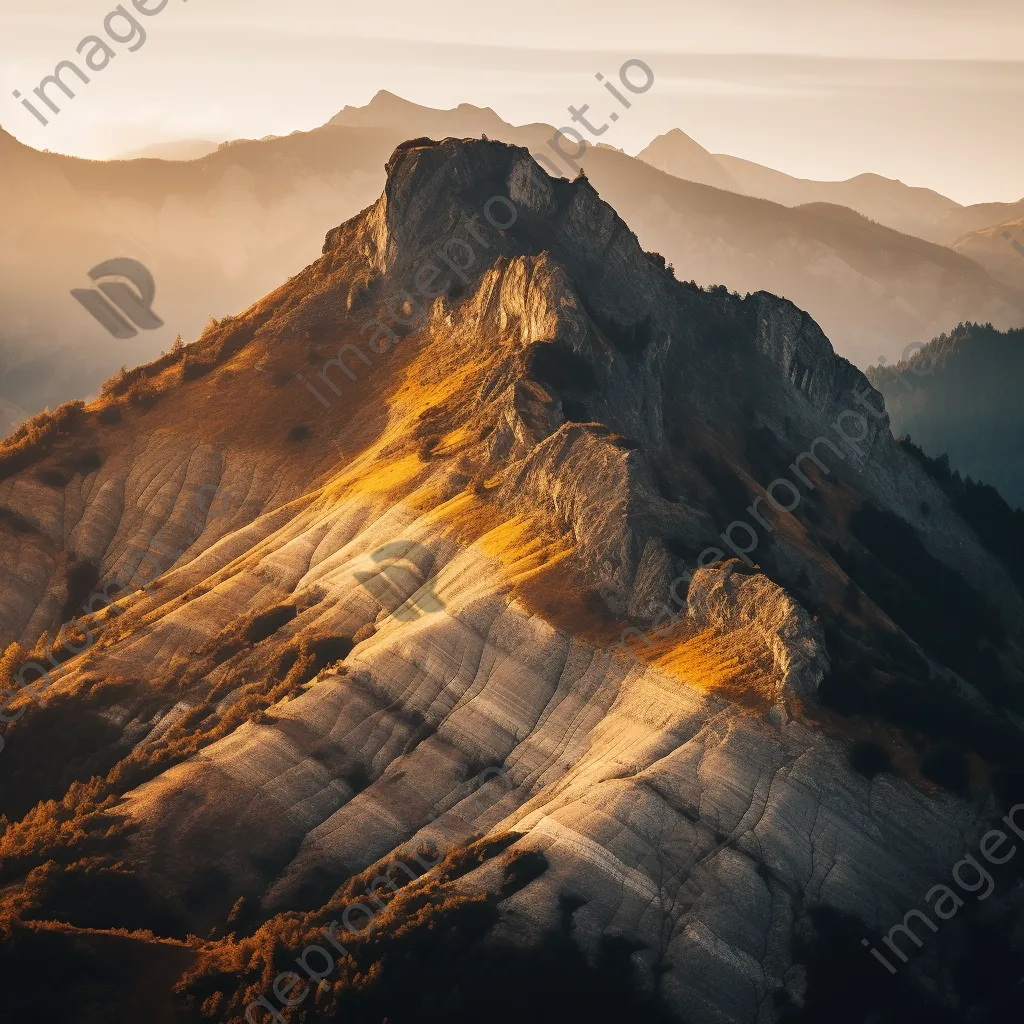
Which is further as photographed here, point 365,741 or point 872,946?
point 365,741

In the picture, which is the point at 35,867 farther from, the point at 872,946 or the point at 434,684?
the point at 872,946

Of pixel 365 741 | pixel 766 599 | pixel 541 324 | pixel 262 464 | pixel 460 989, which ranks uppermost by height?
pixel 541 324

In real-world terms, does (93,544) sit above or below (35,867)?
above

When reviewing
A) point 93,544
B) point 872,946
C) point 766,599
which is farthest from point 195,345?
point 872,946

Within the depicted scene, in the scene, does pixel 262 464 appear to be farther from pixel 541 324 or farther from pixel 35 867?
pixel 35 867

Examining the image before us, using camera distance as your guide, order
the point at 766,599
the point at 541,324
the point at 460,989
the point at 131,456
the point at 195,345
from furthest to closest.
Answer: the point at 195,345 < the point at 131,456 < the point at 541,324 < the point at 766,599 < the point at 460,989

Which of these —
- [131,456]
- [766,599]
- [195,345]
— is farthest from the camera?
[195,345]

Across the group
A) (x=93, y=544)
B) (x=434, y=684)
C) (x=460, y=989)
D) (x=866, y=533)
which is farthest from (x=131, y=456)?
(x=460, y=989)
